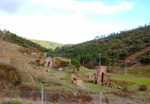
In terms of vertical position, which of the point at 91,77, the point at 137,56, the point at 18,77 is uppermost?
the point at 137,56

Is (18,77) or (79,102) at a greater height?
(18,77)

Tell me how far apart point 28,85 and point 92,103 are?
8.50 m

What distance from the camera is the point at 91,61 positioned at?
189 feet

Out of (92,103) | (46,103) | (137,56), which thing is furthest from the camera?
(137,56)

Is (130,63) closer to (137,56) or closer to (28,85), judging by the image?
(137,56)

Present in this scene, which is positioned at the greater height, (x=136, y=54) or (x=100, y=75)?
(x=136, y=54)

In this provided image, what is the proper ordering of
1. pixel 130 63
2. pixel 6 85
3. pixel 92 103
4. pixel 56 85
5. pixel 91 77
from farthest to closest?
pixel 130 63
pixel 91 77
pixel 56 85
pixel 6 85
pixel 92 103

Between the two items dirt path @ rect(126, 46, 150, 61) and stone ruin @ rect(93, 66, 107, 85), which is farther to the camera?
dirt path @ rect(126, 46, 150, 61)

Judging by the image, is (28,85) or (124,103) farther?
(28,85)

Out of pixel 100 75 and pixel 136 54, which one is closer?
pixel 100 75

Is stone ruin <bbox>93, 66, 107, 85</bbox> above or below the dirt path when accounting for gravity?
below

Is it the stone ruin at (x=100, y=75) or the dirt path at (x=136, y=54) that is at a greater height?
the dirt path at (x=136, y=54)

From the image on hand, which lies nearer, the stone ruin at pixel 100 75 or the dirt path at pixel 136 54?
the stone ruin at pixel 100 75

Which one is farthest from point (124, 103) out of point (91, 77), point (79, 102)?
point (91, 77)
